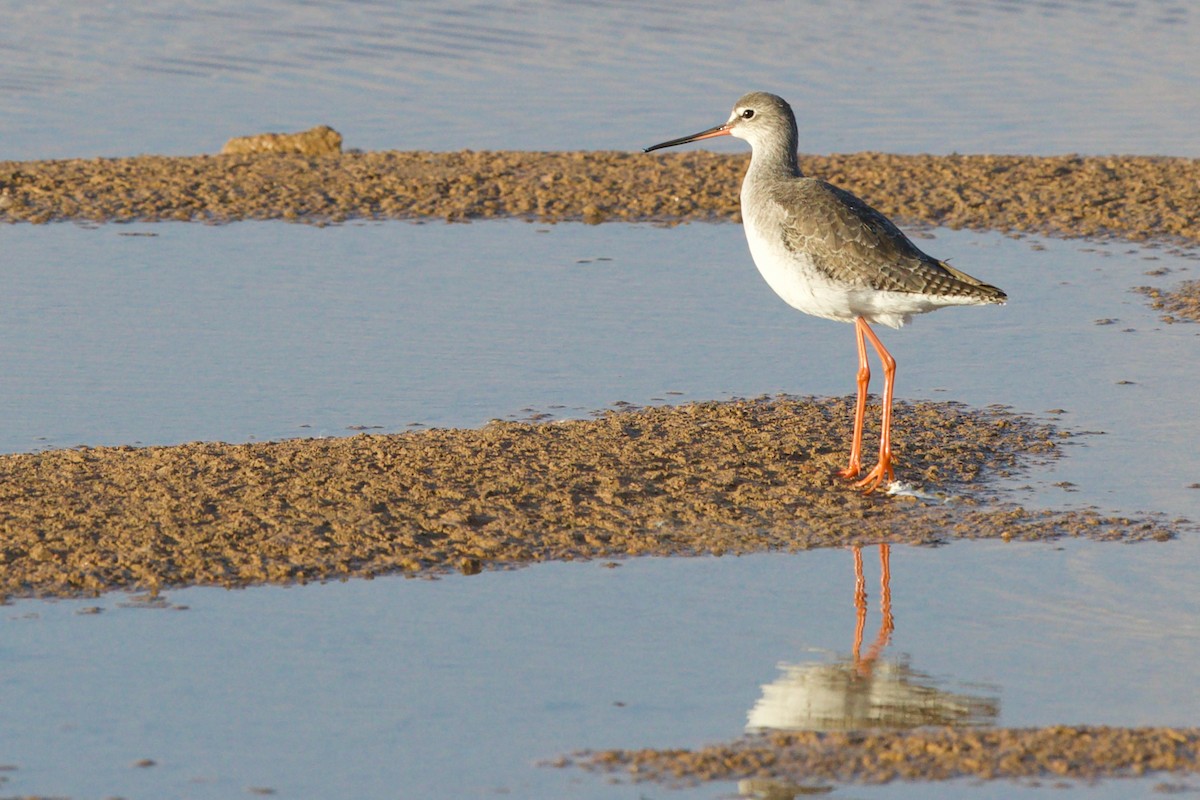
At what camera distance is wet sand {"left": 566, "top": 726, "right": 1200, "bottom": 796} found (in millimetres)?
5008

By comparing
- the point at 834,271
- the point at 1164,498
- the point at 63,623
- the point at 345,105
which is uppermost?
the point at 345,105

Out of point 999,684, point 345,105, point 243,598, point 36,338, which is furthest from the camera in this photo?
point 345,105

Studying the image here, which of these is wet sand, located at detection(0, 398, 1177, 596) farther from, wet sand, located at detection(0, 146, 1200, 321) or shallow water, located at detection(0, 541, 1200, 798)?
wet sand, located at detection(0, 146, 1200, 321)

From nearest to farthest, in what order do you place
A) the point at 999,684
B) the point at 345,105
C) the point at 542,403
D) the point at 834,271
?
the point at 999,684 → the point at 834,271 → the point at 542,403 → the point at 345,105

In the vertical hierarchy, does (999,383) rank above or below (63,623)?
above

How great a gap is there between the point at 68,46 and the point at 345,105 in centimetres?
380

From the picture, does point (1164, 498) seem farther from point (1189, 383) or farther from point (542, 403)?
point (542, 403)

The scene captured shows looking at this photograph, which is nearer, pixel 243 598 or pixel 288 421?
pixel 243 598

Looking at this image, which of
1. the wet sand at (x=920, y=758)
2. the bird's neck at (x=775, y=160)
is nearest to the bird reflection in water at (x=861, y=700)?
the wet sand at (x=920, y=758)

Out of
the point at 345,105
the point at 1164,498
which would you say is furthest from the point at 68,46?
the point at 1164,498

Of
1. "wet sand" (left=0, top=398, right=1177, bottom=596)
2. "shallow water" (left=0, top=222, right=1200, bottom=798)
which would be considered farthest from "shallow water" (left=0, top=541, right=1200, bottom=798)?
"wet sand" (left=0, top=398, right=1177, bottom=596)

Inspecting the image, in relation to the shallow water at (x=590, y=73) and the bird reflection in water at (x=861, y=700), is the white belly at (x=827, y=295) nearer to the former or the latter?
the bird reflection in water at (x=861, y=700)

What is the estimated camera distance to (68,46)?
17.7 metres

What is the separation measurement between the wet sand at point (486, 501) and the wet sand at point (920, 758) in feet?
5.44
